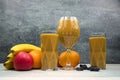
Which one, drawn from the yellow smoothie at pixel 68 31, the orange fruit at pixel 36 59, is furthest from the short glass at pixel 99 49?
the orange fruit at pixel 36 59

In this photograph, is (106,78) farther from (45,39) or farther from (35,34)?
(35,34)

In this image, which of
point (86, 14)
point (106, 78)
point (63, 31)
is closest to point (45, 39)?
point (63, 31)

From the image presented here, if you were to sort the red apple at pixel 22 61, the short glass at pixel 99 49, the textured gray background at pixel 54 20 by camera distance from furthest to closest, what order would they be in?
the textured gray background at pixel 54 20
the short glass at pixel 99 49
the red apple at pixel 22 61

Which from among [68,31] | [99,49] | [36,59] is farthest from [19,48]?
[99,49]

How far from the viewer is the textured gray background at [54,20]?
4.43 feet

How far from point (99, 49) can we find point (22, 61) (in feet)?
1.08

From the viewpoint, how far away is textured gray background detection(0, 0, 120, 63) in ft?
4.43

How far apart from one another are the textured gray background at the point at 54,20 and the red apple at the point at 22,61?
39 centimetres

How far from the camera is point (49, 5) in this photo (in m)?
1.37

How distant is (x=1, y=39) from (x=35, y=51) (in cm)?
35

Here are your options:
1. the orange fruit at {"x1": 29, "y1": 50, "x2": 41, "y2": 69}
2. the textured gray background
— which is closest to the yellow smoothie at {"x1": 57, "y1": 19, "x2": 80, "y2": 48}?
the orange fruit at {"x1": 29, "y1": 50, "x2": 41, "y2": 69}

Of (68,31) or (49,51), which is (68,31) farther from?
(49,51)

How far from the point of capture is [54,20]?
1.37m

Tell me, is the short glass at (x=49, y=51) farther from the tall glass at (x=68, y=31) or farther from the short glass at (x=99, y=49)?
the short glass at (x=99, y=49)
